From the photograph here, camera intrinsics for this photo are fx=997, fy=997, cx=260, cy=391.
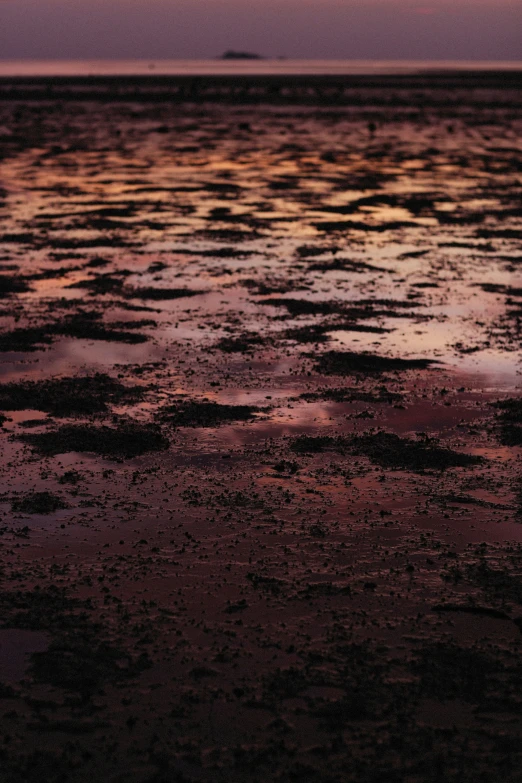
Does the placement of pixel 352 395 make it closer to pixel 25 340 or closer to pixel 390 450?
pixel 390 450

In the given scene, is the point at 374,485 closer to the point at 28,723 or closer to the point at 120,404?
the point at 120,404

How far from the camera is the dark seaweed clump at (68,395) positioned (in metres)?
8.51

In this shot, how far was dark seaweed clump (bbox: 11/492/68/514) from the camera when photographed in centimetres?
645

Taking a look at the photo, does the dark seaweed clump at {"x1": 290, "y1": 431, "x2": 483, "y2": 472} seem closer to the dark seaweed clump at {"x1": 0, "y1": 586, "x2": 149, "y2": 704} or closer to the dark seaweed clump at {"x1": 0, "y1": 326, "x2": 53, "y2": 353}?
the dark seaweed clump at {"x1": 0, "y1": 586, "x2": 149, "y2": 704}

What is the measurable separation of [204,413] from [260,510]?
78.5 inches

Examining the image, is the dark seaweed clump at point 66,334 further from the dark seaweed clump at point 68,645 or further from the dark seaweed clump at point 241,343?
the dark seaweed clump at point 68,645

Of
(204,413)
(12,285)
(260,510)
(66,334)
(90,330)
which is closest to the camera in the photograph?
(260,510)

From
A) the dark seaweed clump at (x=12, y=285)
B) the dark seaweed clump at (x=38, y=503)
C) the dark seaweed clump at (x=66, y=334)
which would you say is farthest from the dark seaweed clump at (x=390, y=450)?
the dark seaweed clump at (x=12, y=285)

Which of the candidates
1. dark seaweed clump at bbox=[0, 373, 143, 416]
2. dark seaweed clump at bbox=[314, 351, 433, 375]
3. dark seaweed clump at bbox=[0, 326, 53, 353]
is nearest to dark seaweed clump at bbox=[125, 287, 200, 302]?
dark seaweed clump at bbox=[0, 326, 53, 353]

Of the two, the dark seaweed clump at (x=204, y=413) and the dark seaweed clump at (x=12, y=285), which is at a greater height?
the dark seaweed clump at (x=12, y=285)

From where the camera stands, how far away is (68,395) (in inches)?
346

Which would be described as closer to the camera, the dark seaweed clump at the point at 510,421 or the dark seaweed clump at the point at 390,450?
the dark seaweed clump at the point at 390,450

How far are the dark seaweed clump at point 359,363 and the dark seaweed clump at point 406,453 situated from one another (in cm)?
178

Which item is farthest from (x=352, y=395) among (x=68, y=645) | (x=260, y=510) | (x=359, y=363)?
(x=68, y=645)
